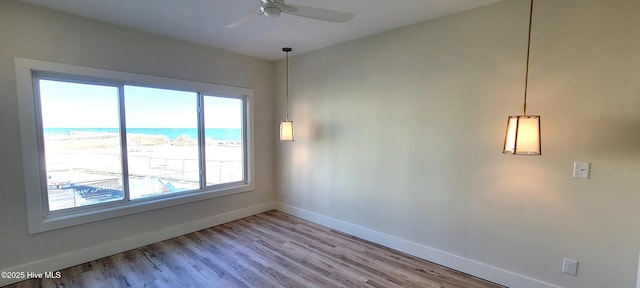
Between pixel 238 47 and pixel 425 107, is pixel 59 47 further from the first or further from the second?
pixel 425 107

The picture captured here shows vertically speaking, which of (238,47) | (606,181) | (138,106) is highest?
(238,47)

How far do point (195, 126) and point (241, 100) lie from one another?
2.82 ft

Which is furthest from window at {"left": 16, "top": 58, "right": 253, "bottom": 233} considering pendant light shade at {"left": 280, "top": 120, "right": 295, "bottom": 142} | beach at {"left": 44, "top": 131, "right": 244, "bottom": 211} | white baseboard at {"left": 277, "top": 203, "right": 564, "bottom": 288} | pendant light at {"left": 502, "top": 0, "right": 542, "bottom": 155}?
pendant light at {"left": 502, "top": 0, "right": 542, "bottom": 155}

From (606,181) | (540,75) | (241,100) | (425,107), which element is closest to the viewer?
(606,181)

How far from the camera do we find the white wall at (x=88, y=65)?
239 cm

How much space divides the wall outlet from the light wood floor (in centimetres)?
61

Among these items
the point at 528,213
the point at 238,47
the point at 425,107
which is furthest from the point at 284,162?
the point at 528,213

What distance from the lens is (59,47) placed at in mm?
2598

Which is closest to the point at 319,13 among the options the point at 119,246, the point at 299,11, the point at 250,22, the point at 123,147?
the point at 299,11

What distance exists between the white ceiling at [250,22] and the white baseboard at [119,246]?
2.49 m

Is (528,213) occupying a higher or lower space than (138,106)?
lower

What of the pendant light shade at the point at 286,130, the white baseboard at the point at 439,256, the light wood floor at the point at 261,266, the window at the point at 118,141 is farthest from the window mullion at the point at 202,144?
the white baseboard at the point at 439,256

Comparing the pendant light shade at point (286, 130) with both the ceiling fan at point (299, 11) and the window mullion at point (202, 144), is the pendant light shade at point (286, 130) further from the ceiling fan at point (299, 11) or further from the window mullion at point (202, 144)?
the ceiling fan at point (299, 11)

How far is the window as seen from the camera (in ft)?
8.45
